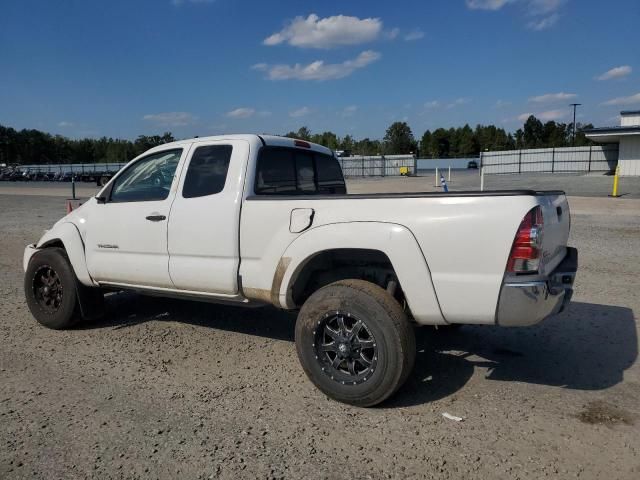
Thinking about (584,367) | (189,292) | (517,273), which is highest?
(517,273)

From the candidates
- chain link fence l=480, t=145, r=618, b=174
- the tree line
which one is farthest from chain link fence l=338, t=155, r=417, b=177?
the tree line

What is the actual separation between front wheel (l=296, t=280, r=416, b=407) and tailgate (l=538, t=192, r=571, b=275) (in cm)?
102

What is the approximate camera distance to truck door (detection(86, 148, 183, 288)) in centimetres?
473

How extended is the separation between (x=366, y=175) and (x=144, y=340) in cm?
5008

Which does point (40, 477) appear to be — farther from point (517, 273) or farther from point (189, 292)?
point (517, 273)

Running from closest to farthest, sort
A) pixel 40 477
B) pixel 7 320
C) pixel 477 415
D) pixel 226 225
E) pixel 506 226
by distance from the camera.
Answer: pixel 40 477, pixel 506 226, pixel 477 415, pixel 226 225, pixel 7 320

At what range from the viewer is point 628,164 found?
37.3 m

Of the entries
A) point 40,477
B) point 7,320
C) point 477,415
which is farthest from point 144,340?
point 477,415

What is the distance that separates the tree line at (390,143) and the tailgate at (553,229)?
288 feet

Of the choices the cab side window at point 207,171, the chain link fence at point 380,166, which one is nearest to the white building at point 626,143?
the chain link fence at point 380,166

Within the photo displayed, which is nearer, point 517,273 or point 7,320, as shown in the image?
point 517,273

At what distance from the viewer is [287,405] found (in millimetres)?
3730

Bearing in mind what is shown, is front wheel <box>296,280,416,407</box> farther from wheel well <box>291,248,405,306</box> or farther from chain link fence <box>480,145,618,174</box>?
chain link fence <box>480,145,618,174</box>

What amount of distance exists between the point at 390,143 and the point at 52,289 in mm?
97962
